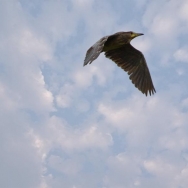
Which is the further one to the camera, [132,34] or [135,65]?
[135,65]

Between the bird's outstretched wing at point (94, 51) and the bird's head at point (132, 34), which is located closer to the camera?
the bird's outstretched wing at point (94, 51)

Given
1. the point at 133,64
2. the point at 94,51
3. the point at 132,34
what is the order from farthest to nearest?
the point at 133,64 < the point at 132,34 < the point at 94,51

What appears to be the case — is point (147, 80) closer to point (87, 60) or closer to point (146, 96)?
point (146, 96)

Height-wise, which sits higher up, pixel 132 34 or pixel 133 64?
pixel 133 64

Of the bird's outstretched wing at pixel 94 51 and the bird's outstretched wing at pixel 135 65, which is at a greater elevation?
the bird's outstretched wing at pixel 135 65

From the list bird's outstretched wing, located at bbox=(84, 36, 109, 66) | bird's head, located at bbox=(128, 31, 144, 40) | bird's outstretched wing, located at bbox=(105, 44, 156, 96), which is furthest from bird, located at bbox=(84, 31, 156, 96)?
bird's outstretched wing, located at bbox=(84, 36, 109, 66)

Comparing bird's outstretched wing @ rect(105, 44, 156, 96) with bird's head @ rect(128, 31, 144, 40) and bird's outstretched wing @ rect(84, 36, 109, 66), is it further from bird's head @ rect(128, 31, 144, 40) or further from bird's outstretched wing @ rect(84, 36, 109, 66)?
bird's outstretched wing @ rect(84, 36, 109, 66)

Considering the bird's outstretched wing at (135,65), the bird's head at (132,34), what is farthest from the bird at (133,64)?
the bird's head at (132,34)

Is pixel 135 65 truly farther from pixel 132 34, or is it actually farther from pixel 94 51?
pixel 94 51

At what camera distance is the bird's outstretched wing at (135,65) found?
15.8m

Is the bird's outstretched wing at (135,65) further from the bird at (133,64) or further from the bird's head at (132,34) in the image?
the bird's head at (132,34)

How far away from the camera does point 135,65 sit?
1609 cm

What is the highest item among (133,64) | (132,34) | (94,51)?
(133,64)

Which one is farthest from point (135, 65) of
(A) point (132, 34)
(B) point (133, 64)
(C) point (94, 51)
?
(C) point (94, 51)
